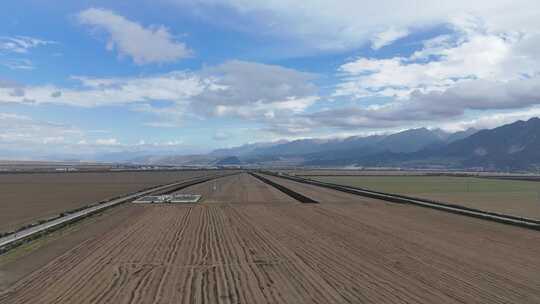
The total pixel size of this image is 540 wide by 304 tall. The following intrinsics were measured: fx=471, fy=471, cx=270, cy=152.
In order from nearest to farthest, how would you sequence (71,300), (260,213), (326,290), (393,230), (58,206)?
(71,300)
(326,290)
(393,230)
(260,213)
(58,206)

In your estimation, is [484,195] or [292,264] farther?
[484,195]

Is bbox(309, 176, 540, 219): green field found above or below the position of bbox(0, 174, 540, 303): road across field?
below

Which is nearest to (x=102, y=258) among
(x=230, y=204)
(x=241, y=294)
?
(x=241, y=294)

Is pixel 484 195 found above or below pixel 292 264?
below

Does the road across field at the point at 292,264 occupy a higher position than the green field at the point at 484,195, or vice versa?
the road across field at the point at 292,264

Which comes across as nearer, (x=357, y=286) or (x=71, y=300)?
(x=71, y=300)

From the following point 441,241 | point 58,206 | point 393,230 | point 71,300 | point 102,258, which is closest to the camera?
point 71,300

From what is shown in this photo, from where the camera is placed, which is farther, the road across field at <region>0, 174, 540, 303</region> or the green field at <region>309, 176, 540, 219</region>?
the green field at <region>309, 176, 540, 219</region>

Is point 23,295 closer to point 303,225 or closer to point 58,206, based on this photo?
point 303,225
